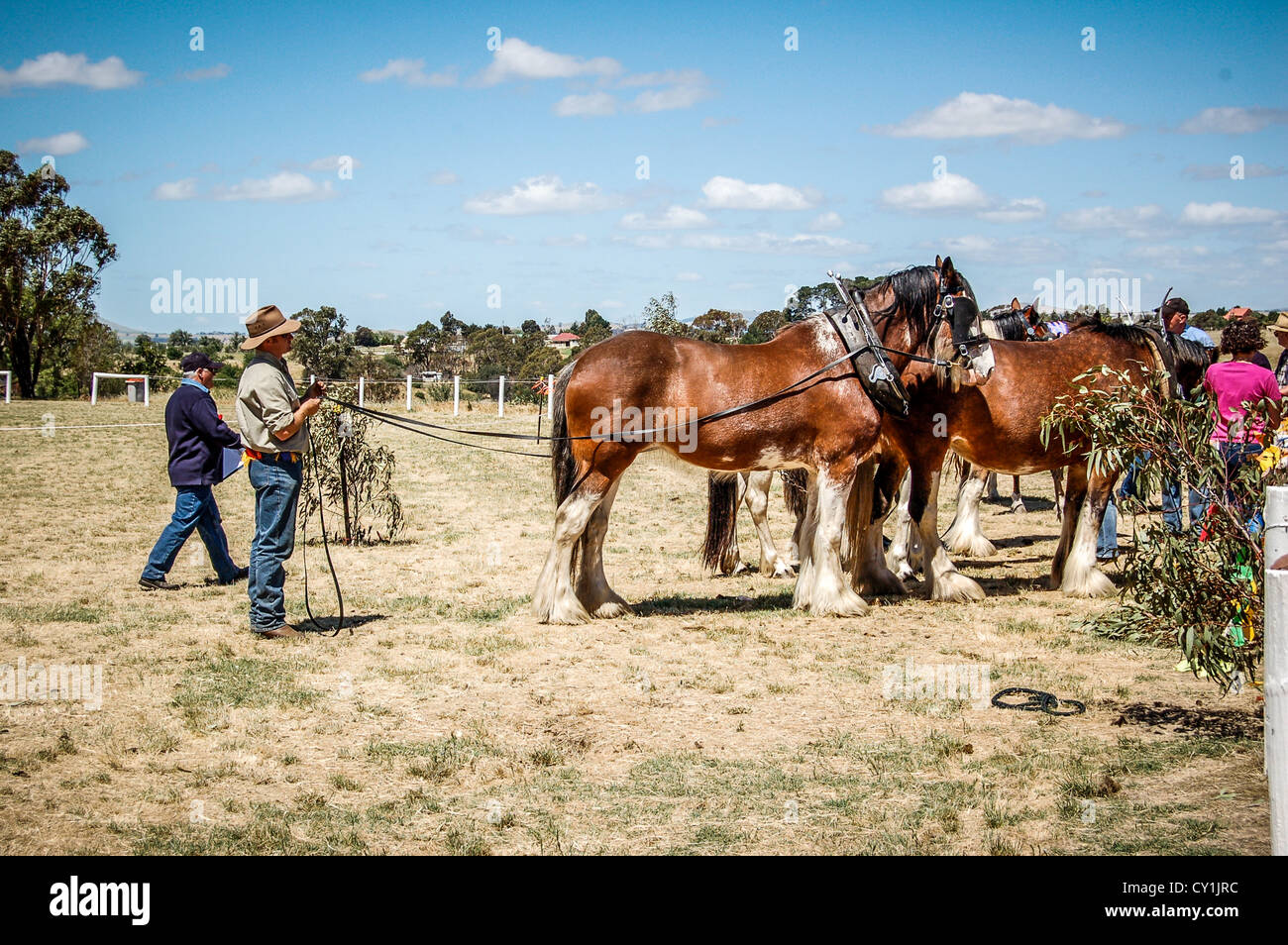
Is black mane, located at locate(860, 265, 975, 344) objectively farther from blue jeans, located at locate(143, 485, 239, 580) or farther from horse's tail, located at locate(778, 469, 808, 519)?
blue jeans, located at locate(143, 485, 239, 580)

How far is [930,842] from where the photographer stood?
4090 millimetres

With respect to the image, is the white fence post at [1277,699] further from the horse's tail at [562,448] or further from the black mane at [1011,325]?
the black mane at [1011,325]

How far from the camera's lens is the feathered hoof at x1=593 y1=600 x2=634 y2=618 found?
323 inches

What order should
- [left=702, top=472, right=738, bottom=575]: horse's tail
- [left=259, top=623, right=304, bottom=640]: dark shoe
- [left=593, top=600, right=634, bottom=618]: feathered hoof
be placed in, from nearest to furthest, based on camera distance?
[left=259, top=623, right=304, bottom=640]: dark shoe, [left=593, top=600, right=634, bottom=618]: feathered hoof, [left=702, top=472, right=738, bottom=575]: horse's tail

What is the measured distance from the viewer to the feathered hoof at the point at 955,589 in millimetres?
8781

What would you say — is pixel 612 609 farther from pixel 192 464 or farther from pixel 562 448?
pixel 192 464

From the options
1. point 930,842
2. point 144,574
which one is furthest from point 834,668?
point 144,574

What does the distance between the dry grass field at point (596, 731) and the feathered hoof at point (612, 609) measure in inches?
3.3

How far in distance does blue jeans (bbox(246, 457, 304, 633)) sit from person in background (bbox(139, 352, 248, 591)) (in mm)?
1849

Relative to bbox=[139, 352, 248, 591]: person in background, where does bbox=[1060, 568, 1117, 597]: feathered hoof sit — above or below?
below

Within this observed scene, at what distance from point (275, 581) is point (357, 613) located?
1137 mm

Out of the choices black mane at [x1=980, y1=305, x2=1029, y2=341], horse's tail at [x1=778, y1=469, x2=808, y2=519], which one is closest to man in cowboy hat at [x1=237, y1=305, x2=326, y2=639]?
horse's tail at [x1=778, y1=469, x2=808, y2=519]

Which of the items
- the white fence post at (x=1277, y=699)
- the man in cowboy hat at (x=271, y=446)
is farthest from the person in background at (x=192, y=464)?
the white fence post at (x=1277, y=699)
